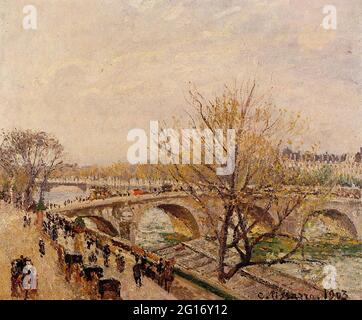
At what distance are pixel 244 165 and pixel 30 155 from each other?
3.44 m

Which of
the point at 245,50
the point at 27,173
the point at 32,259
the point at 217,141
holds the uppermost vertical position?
the point at 245,50

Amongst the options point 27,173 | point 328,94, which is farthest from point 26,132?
point 328,94

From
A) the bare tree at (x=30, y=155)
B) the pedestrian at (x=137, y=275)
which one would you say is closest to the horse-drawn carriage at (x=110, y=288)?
the pedestrian at (x=137, y=275)

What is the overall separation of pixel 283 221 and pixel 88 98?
142 inches

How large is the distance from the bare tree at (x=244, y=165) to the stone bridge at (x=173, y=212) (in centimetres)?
37

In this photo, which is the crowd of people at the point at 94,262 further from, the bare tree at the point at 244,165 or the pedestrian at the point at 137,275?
the bare tree at the point at 244,165

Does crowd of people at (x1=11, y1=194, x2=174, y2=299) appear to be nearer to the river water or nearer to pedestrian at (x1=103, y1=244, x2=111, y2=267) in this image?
pedestrian at (x1=103, y1=244, x2=111, y2=267)

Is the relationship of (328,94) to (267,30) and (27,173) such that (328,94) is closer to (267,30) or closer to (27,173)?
(267,30)

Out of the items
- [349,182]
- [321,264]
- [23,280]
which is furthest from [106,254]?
[349,182]

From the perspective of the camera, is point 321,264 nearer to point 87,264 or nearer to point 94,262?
point 94,262

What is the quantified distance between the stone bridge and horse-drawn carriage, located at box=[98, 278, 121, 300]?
2.07m

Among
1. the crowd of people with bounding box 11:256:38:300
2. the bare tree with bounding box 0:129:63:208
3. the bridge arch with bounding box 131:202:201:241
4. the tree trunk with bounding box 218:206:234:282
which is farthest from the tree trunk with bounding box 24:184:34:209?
the tree trunk with bounding box 218:206:234:282

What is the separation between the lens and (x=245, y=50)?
273 inches
